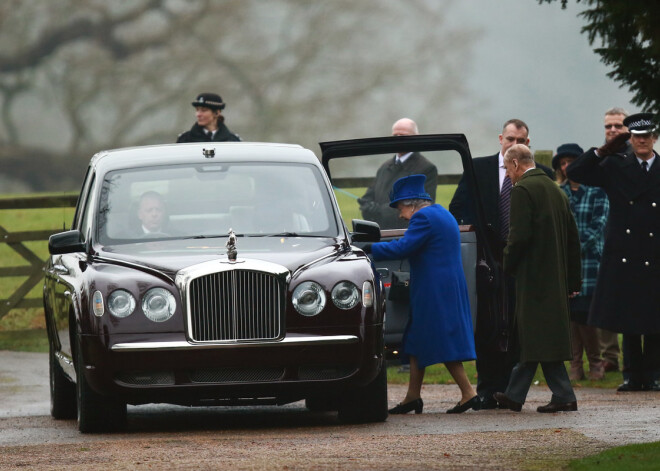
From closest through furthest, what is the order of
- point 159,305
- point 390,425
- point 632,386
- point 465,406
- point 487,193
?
point 159,305 < point 390,425 < point 465,406 < point 487,193 < point 632,386

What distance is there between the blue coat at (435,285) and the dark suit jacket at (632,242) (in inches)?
105

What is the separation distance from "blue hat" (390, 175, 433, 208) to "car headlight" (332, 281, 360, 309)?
1.68 meters

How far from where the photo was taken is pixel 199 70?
1161 inches

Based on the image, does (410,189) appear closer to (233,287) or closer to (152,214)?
(152,214)

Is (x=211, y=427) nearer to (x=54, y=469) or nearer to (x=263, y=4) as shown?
(x=54, y=469)

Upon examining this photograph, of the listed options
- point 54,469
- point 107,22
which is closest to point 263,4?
point 107,22

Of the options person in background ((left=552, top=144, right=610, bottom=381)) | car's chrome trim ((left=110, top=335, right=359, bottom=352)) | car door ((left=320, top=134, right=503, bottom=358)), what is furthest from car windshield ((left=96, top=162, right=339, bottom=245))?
person in background ((left=552, top=144, right=610, bottom=381))

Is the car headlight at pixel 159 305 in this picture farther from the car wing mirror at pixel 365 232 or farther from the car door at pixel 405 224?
the car door at pixel 405 224

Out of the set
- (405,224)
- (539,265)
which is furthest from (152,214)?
(539,265)

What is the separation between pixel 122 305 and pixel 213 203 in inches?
55.2

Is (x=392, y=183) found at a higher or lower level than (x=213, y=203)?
higher

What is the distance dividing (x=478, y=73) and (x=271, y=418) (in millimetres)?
14936

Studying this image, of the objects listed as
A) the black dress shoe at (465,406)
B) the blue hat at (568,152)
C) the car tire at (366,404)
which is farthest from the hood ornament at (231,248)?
the blue hat at (568,152)

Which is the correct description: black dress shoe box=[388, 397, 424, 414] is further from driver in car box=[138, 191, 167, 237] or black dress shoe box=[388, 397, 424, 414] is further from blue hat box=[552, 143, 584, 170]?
blue hat box=[552, 143, 584, 170]
